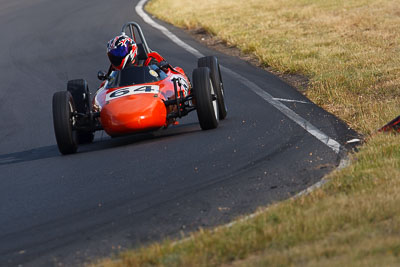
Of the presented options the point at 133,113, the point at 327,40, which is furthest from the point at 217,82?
the point at 327,40

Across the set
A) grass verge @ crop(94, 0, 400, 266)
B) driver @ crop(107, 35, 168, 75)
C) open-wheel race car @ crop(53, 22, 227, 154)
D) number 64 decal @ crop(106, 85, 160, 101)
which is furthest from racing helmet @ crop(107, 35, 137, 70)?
grass verge @ crop(94, 0, 400, 266)

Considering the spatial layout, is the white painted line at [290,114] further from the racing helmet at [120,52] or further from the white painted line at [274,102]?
the racing helmet at [120,52]

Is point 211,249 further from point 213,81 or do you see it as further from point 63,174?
point 213,81

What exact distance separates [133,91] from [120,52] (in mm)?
→ 1093

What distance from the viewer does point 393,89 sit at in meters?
12.8

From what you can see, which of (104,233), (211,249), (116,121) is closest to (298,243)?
(211,249)

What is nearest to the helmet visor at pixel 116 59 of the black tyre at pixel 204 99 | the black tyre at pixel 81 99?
the black tyre at pixel 81 99

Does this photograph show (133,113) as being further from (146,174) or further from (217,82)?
(217,82)

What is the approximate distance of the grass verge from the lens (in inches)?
217

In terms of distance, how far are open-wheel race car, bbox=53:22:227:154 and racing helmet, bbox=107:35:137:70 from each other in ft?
0.53

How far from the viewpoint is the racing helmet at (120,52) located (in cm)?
1195

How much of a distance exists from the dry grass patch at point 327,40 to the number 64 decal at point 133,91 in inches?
107

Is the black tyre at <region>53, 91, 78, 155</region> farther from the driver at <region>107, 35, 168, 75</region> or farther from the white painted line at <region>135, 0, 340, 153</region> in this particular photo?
the white painted line at <region>135, 0, 340, 153</region>

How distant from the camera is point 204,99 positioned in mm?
10781
